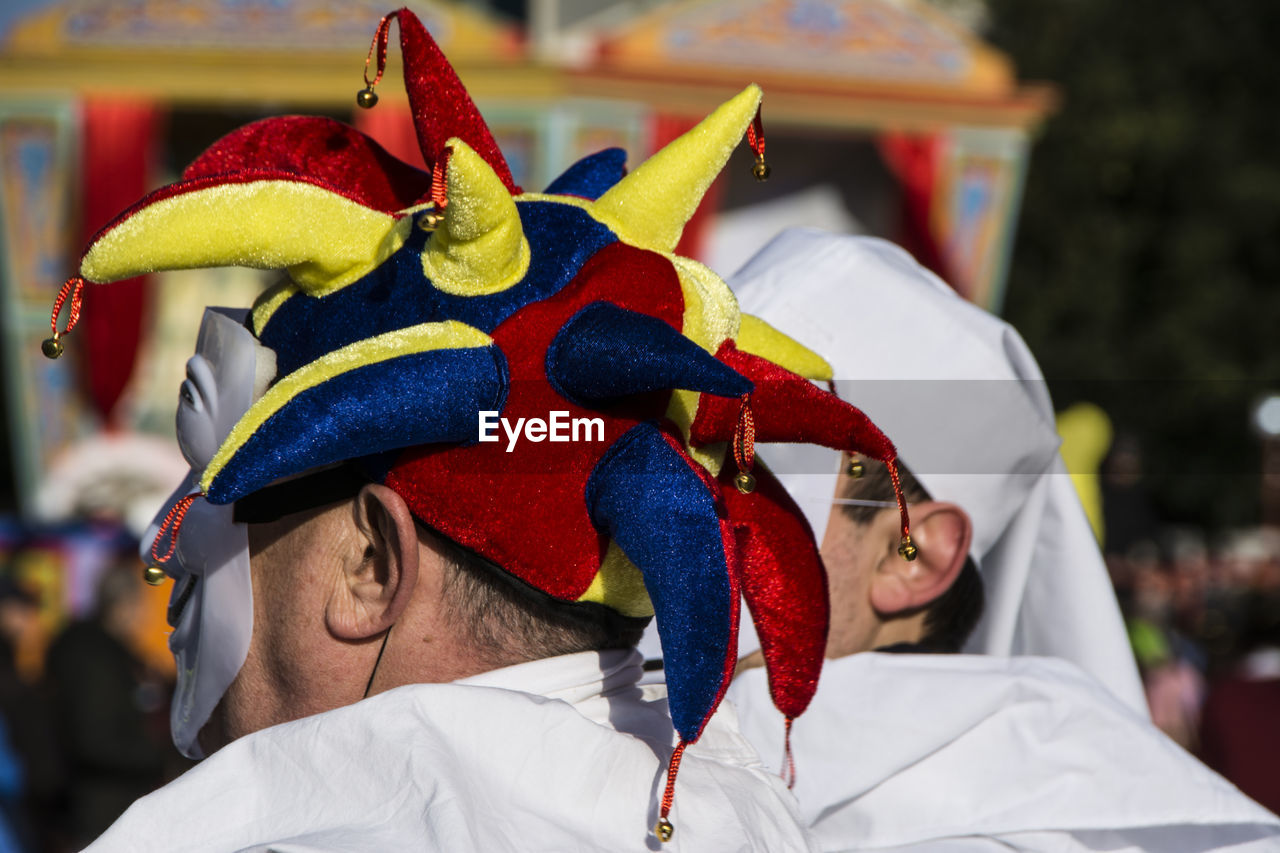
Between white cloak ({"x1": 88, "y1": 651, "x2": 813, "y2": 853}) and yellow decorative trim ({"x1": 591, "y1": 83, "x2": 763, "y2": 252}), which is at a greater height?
yellow decorative trim ({"x1": 591, "y1": 83, "x2": 763, "y2": 252})

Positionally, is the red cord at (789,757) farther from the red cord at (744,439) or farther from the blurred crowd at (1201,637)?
the blurred crowd at (1201,637)

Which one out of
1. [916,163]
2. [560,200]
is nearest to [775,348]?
[560,200]

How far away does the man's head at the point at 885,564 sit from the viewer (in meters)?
1.93

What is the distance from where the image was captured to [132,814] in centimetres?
115

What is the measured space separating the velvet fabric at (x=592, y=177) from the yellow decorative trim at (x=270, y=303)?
0.28 meters

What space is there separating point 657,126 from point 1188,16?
1190cm

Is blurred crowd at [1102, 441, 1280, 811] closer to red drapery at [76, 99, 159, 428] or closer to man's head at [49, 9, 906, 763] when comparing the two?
man's head at [49, 9, 906, 763]

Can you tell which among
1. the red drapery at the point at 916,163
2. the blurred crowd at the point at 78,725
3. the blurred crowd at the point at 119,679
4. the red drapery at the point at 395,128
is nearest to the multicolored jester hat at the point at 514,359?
the blurred crowd at the point at 119,679

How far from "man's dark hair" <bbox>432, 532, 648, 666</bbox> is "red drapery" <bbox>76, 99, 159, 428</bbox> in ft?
24.9

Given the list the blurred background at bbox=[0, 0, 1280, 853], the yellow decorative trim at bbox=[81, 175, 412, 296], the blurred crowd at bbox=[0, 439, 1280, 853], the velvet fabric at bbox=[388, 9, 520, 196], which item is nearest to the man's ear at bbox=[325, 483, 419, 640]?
the yellow decorative trim at bbox=[81, 175, 412, 296]

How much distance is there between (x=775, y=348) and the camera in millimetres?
1403

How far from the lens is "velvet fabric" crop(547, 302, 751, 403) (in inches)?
44.7

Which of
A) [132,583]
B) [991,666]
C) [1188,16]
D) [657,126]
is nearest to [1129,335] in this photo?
[1188,16]

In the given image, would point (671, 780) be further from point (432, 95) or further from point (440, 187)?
point (432, 95)
